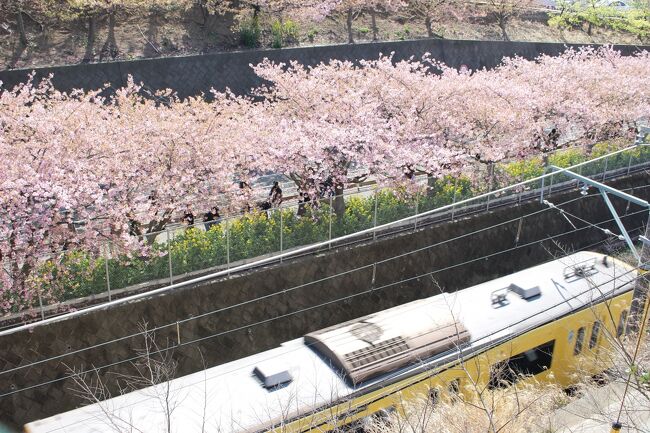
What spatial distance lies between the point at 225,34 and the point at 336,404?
24362mm

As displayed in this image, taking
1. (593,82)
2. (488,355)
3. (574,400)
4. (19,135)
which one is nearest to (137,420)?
(488,355)

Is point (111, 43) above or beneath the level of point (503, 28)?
above

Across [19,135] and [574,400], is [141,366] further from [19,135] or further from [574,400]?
[574,400]

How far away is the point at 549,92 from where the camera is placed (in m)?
22.6

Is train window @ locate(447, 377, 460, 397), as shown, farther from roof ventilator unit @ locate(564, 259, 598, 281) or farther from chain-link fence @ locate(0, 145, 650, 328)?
roof ventilator unit @ locate(564, 259, 598, 281)

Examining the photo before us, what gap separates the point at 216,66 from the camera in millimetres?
28234

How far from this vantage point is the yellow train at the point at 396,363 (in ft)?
29.9

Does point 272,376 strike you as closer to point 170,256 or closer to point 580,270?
point 170,256

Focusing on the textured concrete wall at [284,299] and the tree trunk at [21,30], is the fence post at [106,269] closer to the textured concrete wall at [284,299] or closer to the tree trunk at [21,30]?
the textured concrete wall at [284,299]

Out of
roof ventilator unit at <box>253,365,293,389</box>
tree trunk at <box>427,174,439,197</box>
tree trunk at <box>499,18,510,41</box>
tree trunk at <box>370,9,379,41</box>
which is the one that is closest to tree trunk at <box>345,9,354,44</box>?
tree trunk at <box>370,9,379,41</box>

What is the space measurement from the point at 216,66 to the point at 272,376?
2078 cm

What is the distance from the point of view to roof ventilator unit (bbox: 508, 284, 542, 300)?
504 inches

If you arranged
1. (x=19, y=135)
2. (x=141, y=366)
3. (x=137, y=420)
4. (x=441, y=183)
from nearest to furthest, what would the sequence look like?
(x=137, y=420)
(x=141, y=366)
(x=19, y=135)
(x=441, y=183)

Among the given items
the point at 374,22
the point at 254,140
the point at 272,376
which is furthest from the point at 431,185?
the point at 374,22
